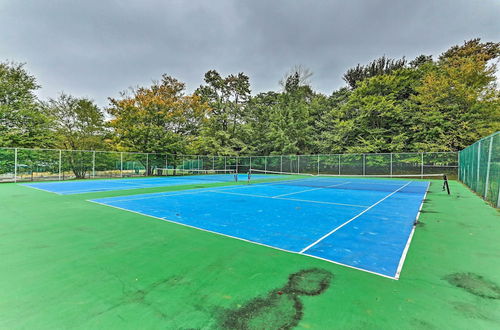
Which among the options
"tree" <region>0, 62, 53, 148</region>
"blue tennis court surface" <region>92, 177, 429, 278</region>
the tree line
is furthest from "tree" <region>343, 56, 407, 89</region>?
"tree" <region>0, 62, 53, 148</region>

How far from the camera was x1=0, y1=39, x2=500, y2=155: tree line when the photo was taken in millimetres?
19547

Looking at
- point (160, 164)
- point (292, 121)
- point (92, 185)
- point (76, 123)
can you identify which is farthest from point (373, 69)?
point (76, 123)

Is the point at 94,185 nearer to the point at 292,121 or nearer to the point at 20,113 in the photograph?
the point at 20,113

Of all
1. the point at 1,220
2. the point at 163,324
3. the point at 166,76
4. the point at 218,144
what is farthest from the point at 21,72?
the point at 163,324

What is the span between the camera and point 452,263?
2904mm

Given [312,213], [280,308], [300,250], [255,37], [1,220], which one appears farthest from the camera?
[255,37]

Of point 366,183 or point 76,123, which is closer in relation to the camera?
point 366,183

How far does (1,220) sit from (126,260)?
14.8ft

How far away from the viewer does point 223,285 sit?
7.60ft

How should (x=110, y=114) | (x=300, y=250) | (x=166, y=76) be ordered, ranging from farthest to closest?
(x=166, y=76), (x=110, y=114), (x=300, y=250)

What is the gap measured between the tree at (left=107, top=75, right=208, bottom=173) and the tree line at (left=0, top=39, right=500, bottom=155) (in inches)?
4.1

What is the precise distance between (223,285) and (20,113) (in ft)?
82.3

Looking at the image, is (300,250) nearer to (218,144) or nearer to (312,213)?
(312,213)

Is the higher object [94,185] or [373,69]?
[373,69]
